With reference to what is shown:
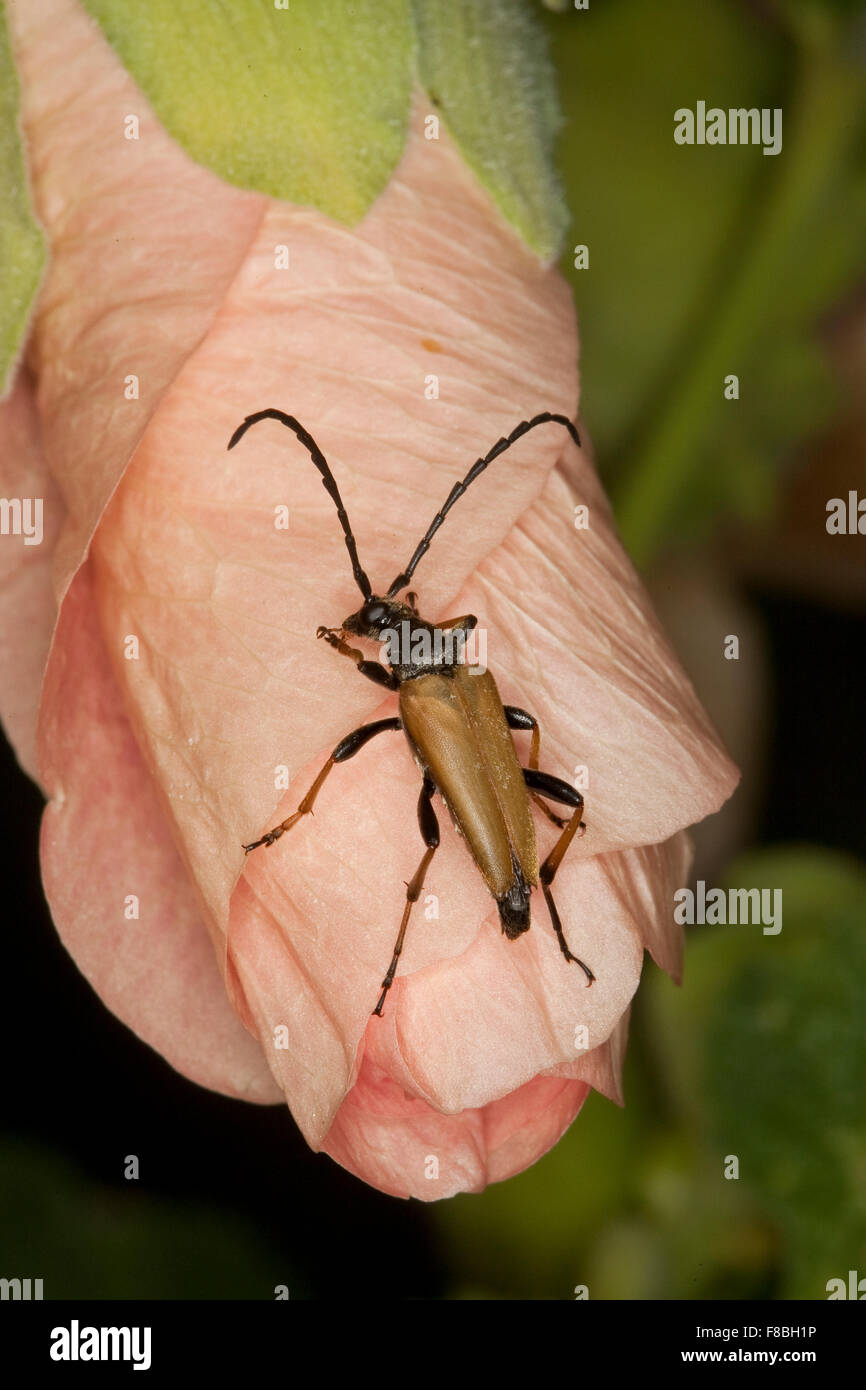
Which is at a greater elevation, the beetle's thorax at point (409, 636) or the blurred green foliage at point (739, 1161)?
the beetle's thorax at point (409, 636)

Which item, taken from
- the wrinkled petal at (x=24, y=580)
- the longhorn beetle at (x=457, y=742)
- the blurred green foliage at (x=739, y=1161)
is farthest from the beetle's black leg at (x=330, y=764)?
the blurred green foliage at (x=739, y=1161)

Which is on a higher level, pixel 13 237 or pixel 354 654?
pixel 13 237

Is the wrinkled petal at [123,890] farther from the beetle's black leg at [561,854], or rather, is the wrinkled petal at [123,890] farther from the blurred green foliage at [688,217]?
the blurred green foliage at [688,217]

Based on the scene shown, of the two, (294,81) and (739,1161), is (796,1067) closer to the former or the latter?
(739,1161)

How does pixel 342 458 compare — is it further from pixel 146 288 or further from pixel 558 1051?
pixel 558 1051

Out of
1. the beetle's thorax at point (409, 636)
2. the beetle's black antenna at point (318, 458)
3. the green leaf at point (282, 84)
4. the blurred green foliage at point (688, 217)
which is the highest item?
the blurred green foliage at point (688, 217)

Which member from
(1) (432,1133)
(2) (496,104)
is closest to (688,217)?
(2) (496,104)

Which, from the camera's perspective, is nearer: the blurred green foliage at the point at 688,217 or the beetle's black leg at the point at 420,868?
the beetle's black leg at the point at 420,868
